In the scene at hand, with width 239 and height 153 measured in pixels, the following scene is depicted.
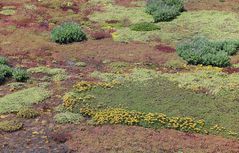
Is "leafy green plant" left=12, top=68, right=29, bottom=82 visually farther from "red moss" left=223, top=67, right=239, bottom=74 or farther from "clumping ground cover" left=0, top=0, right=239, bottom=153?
"red moss" left=223, top=67, right=239, bottom=74

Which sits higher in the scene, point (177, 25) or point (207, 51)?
point (207, 51)

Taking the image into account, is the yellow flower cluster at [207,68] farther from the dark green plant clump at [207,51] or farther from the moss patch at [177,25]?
the moss patch at [177,25]

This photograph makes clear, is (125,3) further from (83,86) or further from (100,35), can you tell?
(83,86)

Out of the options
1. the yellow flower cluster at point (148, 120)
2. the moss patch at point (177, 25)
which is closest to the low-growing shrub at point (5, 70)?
the yellow flower cluster at point (148, 120)

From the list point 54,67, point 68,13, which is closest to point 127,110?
point 54,67

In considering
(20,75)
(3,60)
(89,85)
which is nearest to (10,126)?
(89,85)
